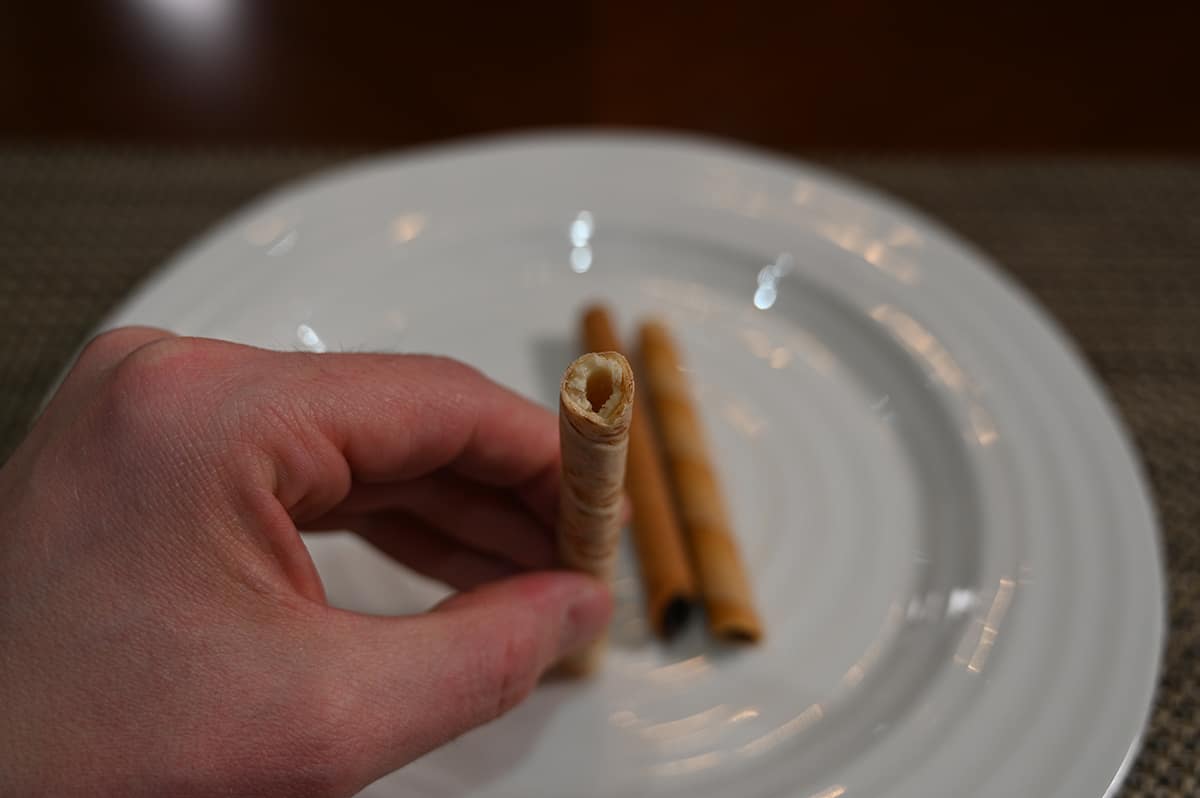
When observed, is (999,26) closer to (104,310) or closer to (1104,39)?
(1104,39)

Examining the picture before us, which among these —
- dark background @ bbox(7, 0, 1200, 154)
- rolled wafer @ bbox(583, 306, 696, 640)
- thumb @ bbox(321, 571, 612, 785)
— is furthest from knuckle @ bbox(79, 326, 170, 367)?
dark background @ bbox(7, 0, 1200, 154)

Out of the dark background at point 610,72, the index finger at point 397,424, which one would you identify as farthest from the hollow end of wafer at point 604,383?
the dark background at point 610,72

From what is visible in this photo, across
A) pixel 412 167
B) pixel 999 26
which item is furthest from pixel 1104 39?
pixel 412 167

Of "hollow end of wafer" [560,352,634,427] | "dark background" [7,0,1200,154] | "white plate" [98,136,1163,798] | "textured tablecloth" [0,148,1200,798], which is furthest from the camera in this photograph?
"dark background" [7,0,1200,154]

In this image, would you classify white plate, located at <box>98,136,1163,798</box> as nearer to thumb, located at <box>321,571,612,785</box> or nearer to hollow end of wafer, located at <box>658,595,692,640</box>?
hollow end of wafer, located at <box>658,595,692,640</box>

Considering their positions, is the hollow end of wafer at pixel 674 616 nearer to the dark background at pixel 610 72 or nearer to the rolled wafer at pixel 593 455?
the rolled wafer at pixel 593 455

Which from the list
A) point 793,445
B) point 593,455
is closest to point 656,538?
point 793,445
